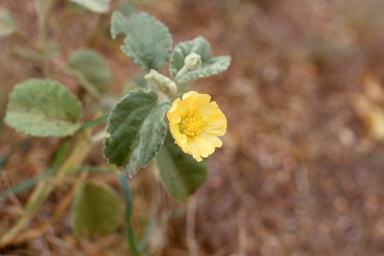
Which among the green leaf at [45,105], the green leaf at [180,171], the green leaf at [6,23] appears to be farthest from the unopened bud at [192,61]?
the green leaf at [6,23]

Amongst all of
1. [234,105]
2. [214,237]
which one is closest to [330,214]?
[214,237]

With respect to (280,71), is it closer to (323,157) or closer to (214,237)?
(323,157)

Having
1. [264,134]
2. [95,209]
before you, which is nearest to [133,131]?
[95,209]

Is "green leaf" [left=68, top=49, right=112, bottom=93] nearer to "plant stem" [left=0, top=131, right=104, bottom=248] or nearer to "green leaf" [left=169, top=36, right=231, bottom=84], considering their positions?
"plant stem" [left=0, top=131, right=104, bottom=248]

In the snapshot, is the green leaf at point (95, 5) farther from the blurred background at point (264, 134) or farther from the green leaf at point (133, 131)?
the blurred background at point (264, 134)

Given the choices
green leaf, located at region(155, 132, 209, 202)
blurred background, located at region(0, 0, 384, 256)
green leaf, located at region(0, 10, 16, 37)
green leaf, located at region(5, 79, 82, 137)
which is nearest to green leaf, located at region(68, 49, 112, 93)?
blurred background, located at region(0, 0, 384, 256)

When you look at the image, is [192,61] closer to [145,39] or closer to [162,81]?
[162,81]
